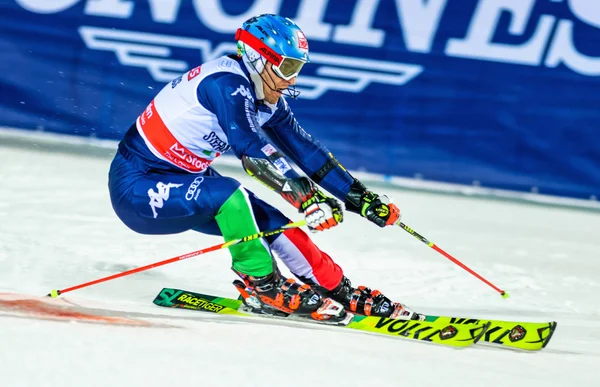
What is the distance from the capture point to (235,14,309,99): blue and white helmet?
4320 millimetres

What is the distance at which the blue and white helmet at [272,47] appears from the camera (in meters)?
4.32

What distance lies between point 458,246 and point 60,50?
12.7 feet

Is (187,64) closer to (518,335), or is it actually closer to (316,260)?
(316,260)

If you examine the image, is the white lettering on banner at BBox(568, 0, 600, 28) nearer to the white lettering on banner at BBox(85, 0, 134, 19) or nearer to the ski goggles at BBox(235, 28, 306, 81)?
the white lettering on banner at BBox(85, 0, 134, 19)

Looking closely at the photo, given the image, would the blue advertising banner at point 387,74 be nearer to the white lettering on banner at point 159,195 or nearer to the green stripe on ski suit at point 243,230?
the white lettering on banner at point 159,195

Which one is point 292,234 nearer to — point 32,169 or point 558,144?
point 32,169

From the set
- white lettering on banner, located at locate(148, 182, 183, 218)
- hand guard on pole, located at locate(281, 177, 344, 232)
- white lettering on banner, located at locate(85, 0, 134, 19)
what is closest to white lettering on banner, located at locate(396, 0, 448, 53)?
white lettering on banner, located at locate(85, 0, 134, 19)

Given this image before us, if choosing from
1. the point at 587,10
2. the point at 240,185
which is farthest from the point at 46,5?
the point at 587,10

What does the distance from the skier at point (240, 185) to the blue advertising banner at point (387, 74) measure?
127 inches

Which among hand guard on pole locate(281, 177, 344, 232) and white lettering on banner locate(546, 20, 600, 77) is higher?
white lettering on banner locate(546, 20, 600, 77)

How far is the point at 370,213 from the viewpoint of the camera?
181 inches

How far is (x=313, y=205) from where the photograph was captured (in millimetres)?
4137

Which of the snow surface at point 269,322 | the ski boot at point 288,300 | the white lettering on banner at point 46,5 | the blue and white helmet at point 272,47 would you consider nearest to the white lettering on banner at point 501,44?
the snow surface at point 269,322

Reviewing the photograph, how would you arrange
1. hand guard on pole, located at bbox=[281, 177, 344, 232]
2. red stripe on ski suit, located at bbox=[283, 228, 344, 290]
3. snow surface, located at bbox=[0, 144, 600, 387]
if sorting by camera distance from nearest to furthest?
snow surface, located at bbox=[0, 144, 600, 387] → hand guard on pole, located at bbox=[281, 177, 344, 232] → red stripe on ski suit, located at bbox=[283, 228, 344, 290]
